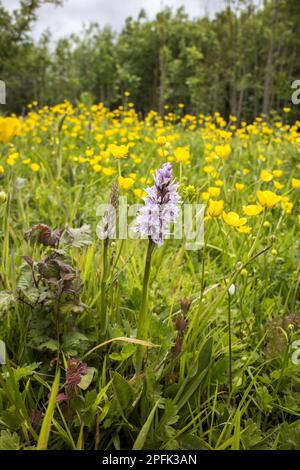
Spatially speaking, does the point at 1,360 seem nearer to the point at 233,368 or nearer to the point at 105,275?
the point at 105,275

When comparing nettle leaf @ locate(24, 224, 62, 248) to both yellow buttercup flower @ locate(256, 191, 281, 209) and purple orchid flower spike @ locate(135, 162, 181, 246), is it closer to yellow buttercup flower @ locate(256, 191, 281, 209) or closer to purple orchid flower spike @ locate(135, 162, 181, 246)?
purple orchid flower spike @ locate(135, 162, 181, 246)

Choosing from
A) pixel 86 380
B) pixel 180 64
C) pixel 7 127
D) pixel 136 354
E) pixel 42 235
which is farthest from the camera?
pixel 180 64

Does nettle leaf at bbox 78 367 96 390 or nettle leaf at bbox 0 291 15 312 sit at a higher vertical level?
nettle leaf at bbox 0 291 15 312

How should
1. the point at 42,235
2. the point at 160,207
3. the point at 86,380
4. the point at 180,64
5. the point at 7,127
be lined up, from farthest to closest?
the point at 180,64, the point at 42,235, the point at 86,380, the point at 160,207, the point at 7,127

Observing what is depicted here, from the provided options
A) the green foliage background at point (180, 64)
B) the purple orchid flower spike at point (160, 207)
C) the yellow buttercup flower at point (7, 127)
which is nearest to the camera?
the yellow buttercup flower at point (7, 127)

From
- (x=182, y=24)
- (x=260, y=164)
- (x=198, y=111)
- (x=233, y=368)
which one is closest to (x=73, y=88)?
(x=182, y=24)

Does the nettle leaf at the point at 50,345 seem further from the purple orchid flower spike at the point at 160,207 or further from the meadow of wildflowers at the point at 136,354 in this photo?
the purple orchid flower spike at the point at 160,207

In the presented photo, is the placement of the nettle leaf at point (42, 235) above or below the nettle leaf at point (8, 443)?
above

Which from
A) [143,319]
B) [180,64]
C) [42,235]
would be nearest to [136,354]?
[143,319]

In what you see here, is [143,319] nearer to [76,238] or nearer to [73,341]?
[73,341]

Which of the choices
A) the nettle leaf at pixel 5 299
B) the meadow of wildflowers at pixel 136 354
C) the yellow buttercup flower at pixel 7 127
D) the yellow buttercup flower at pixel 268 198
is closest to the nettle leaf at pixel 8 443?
the meadow of wildflowers at pixel 136 354

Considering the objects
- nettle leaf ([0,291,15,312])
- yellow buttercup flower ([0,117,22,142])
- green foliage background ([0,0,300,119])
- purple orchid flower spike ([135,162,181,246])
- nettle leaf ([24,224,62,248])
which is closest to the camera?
yellow buttercup flower ([0,117,22,142])

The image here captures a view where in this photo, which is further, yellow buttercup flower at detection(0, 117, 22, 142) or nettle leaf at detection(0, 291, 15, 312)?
nettle leaf at detection(0, 291, 15, 312)

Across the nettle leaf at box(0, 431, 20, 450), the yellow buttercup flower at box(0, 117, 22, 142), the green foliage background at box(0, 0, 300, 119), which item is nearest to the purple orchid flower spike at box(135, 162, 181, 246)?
the yellow buttercup flower at box(0, 117, 22, 142)
